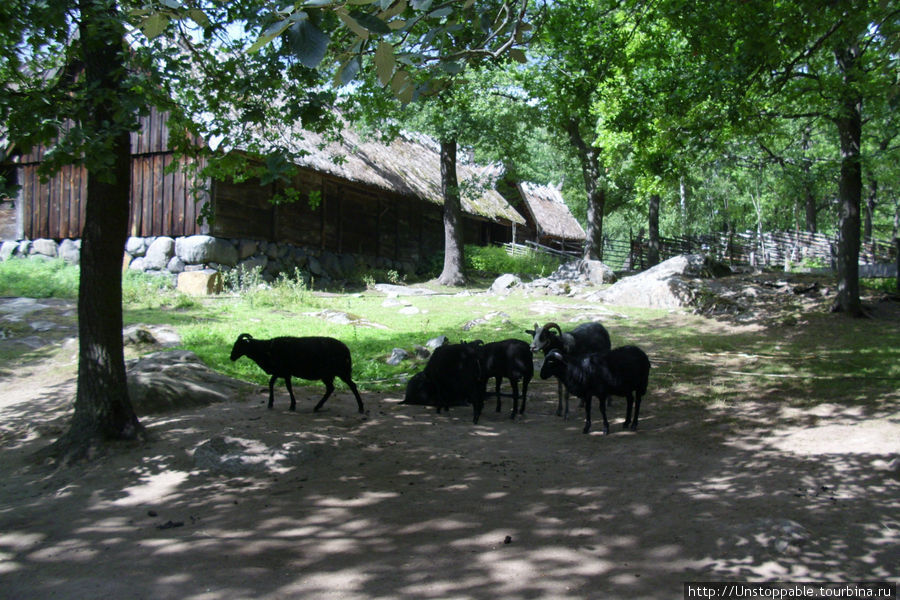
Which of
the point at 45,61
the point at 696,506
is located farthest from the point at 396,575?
the point at 45,61

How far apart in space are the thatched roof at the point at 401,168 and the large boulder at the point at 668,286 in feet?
28.2

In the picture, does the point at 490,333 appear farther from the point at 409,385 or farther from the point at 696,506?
the point at 696,506

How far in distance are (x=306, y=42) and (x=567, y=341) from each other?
270 inches

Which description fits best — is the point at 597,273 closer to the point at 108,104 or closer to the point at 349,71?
the point at 108,104

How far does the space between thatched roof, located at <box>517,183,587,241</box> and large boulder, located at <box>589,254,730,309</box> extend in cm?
1941

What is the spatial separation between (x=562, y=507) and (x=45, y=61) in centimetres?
729

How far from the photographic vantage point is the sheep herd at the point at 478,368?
748cm

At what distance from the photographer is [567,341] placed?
29.0ft

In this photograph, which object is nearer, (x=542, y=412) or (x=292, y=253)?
(x=542, y=412)

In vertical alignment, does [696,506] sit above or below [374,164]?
below

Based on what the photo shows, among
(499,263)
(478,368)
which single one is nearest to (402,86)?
(478,368)

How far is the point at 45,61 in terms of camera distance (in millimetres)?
7207

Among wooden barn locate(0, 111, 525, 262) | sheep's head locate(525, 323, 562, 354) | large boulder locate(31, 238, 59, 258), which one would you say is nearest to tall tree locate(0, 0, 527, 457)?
sheep's head locate(525, 323, 562, 354)

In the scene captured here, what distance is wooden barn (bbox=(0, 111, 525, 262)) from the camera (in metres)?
19.9
